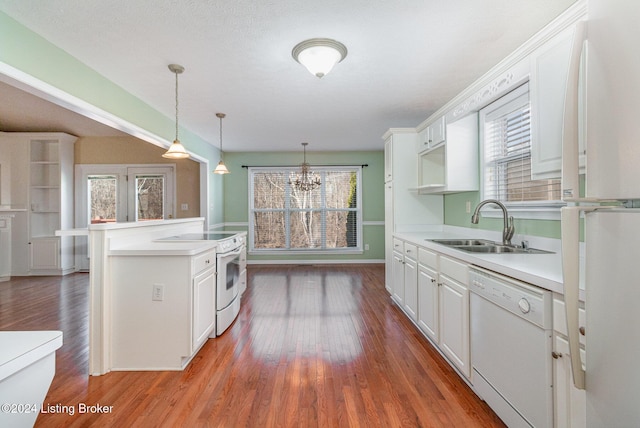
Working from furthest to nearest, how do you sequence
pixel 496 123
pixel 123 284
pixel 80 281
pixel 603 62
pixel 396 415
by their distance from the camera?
pixel 80 281 < pixel 496 123 < pixel 123 284 < pixel 396 415 < pixel 603 62

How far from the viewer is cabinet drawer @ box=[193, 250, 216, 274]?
7.95 ft

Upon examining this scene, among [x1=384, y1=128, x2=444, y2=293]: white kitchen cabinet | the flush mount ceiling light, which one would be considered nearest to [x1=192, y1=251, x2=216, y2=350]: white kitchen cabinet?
the flush mount ceiling light

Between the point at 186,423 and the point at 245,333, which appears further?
the point at 245,333

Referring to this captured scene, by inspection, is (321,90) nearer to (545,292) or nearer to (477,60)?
(477,60)

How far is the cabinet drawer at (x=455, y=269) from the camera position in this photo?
2.02 m

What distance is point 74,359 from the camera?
7.91 feet

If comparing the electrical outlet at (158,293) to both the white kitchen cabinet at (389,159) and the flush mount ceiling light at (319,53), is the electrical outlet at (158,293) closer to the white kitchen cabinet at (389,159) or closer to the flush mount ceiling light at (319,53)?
the flush mount ceiling light at (319,53)

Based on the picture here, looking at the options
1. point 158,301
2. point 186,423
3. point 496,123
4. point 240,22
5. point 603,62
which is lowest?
point 186,423

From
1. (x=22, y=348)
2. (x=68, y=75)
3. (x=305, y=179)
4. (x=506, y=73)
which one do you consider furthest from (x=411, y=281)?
(x=305, y=179)

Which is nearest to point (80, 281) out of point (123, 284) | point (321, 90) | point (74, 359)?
point (74, 359)

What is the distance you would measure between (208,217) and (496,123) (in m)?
4.62

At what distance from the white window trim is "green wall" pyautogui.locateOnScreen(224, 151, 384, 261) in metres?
3.60

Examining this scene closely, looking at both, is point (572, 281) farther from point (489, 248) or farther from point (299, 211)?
point (299, 211)

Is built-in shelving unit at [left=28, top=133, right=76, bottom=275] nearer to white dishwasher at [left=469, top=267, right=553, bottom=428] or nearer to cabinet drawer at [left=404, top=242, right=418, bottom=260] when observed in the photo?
cabinet drawer at [left=404, top=242, right=418, bottom=260]
